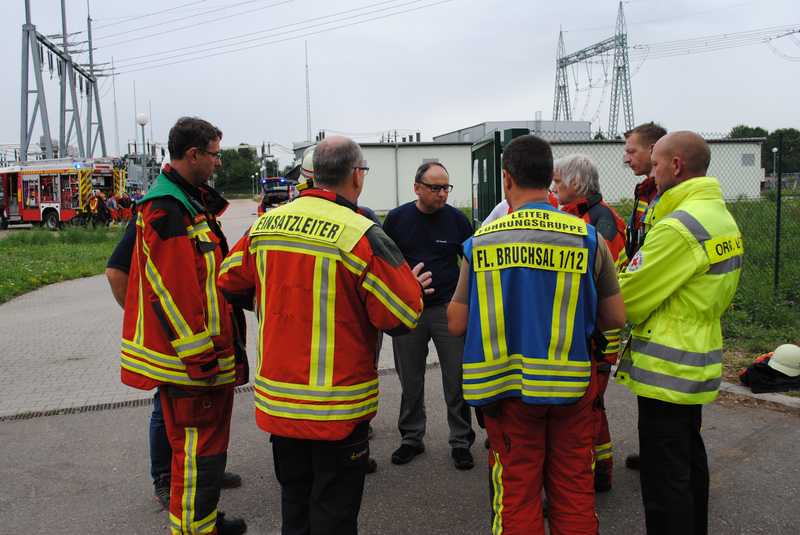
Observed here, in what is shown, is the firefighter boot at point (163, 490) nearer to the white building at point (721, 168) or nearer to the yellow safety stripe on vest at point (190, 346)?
the yellow safety stripe on vest at point (190, 346)

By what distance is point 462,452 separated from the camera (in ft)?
14.2

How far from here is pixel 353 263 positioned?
8.27 ft

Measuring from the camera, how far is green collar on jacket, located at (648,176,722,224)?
2.90 m

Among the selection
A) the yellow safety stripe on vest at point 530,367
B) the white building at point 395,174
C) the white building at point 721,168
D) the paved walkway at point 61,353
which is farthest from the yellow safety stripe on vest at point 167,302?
the white building at point 721,168

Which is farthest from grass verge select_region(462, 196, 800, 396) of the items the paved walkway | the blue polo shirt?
the paved walkway

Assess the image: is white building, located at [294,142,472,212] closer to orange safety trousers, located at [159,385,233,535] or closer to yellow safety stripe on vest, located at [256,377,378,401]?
orange safety trousers, located at [159,385,233,535]

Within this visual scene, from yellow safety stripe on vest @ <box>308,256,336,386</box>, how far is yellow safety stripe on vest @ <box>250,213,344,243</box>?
16cm

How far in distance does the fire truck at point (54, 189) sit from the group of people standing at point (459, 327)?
2820cm

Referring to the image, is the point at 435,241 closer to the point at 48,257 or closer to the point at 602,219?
the point at 602,219

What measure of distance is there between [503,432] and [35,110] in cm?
3749

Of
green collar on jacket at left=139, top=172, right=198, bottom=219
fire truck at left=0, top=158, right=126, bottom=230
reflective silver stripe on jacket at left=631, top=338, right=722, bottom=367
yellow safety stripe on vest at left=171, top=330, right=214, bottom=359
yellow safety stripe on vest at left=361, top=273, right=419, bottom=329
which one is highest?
fire truck at left=0, top=158, right=126, bottom=230

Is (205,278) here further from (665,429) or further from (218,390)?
(665,429)

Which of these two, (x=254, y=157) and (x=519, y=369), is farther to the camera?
(x=254, y=157)

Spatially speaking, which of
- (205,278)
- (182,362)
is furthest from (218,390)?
(205,278)
